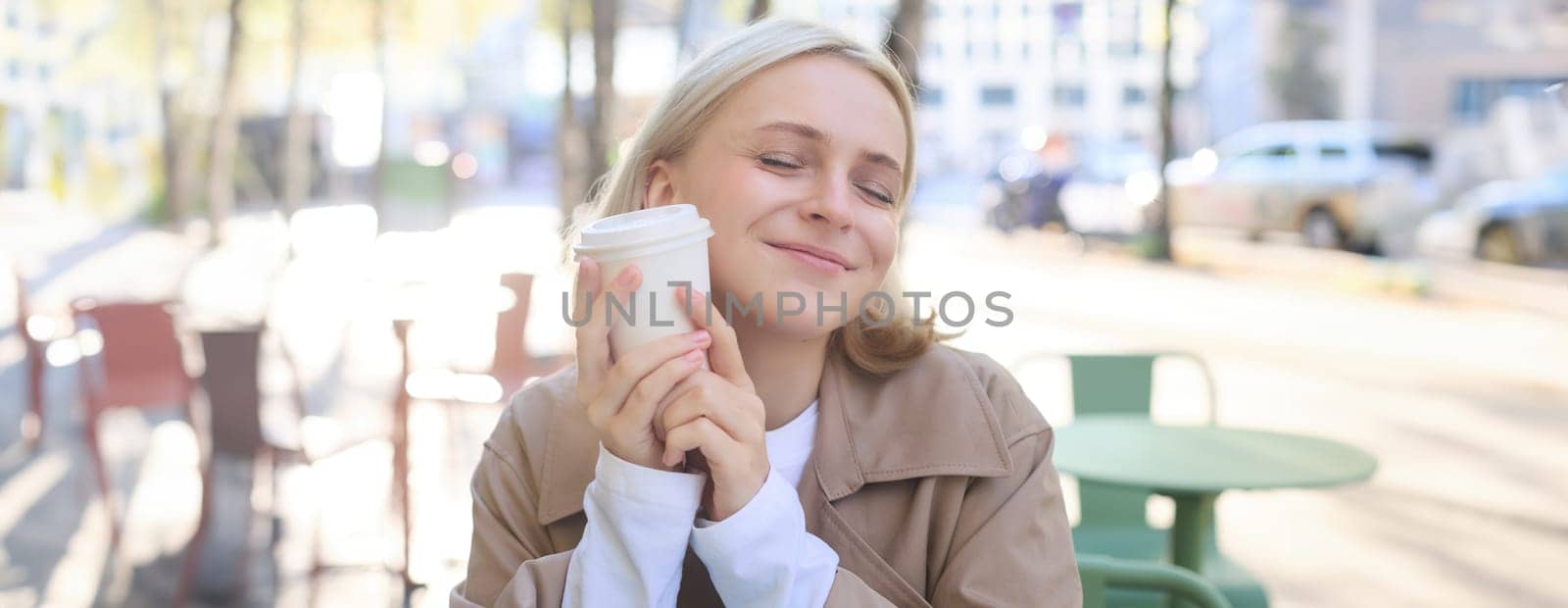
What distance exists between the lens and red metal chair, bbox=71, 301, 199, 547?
496 centimetres

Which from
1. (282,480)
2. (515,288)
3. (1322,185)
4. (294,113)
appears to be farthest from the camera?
(294,113)

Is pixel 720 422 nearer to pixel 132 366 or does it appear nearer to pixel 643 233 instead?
pixel 643 233

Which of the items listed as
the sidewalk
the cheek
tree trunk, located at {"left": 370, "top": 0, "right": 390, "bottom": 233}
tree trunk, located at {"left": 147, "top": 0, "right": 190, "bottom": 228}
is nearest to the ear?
the cheek

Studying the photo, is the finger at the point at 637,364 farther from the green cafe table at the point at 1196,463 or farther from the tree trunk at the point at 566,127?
the tree trunk at the point at 566,127

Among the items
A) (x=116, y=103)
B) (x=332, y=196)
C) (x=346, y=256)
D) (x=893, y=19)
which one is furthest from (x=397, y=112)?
(x=893, y=19)

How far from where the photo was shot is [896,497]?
158 cm

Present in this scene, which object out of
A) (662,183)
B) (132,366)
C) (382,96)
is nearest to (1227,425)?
(132,366)

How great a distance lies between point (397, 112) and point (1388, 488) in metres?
46.1

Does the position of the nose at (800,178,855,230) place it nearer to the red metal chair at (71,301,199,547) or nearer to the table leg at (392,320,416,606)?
the table leg at (392,320,416,606)

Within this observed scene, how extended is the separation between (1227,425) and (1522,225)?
414 inches

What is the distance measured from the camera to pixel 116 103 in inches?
1428

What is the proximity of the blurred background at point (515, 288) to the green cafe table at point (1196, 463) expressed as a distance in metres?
0.77

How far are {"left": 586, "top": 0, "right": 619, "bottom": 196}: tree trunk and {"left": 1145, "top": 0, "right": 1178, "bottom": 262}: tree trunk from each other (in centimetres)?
880

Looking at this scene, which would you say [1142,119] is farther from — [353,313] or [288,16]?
[353,313]
